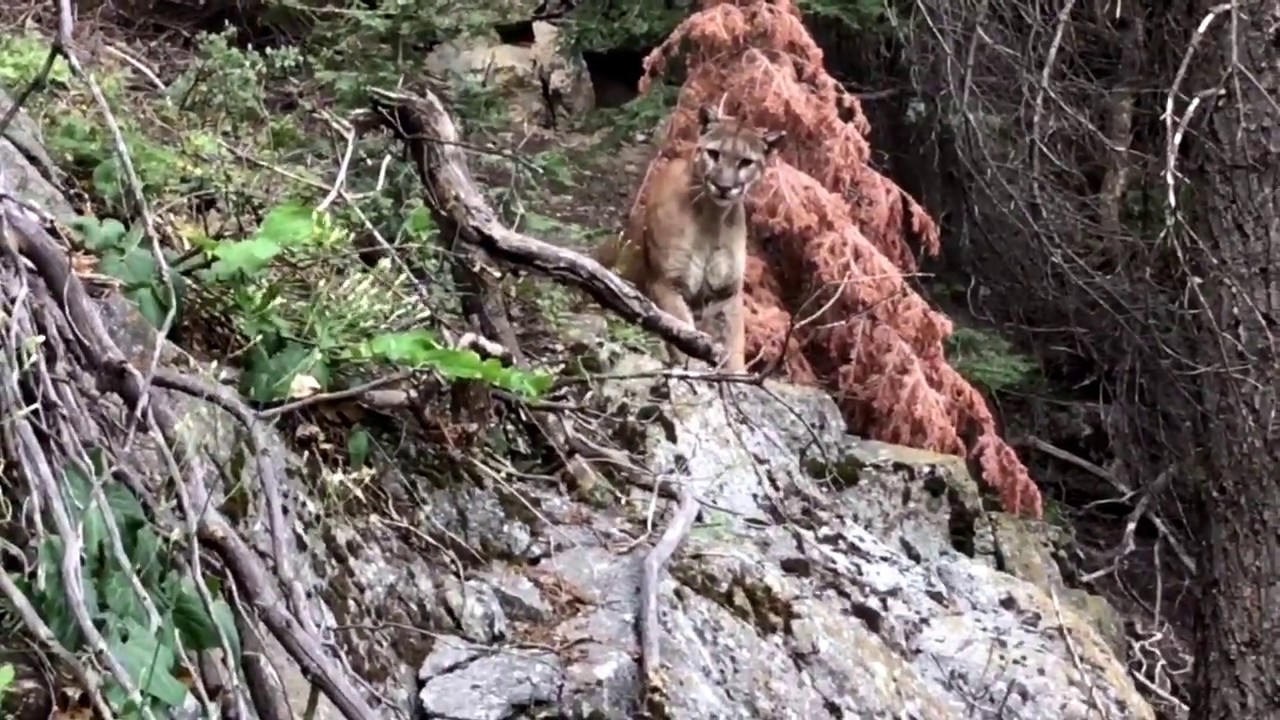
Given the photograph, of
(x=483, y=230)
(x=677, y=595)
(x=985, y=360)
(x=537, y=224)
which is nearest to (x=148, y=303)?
(x=483, y=230)

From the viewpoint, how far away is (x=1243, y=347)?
4.55 m

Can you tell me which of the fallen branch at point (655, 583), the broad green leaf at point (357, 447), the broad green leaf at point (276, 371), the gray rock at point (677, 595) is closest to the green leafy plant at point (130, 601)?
the gray rock at point (677, 595)

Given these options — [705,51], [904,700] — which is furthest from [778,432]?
[705,51]

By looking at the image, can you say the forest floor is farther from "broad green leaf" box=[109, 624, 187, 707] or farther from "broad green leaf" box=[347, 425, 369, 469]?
"broad green leaf" box=[109, 624, 187, 707]

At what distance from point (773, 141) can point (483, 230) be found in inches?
120

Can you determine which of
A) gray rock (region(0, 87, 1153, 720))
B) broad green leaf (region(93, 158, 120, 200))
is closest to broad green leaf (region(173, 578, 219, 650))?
gray rock (region(0, 87, 1153, 720))

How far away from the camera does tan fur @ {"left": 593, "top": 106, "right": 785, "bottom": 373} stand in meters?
6.52

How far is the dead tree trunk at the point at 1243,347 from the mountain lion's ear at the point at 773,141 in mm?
2255

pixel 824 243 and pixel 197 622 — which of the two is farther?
pixel 824 243

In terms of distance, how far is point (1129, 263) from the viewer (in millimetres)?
7395

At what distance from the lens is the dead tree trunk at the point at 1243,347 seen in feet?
14.8

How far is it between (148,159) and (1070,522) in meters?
7.25

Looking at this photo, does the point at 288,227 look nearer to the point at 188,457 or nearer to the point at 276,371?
the point at 276,371

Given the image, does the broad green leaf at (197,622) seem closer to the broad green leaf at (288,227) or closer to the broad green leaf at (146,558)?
the broad green leaf at (146,558)
